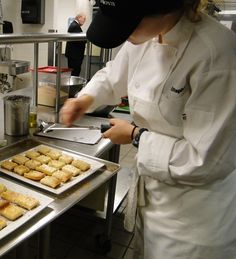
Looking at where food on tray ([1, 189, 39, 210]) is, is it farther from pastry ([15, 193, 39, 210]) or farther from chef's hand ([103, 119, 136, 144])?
chef's hand ([103, 119, 136, 144])

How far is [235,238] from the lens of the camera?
2.76 feet

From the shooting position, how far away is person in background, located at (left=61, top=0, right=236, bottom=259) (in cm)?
64

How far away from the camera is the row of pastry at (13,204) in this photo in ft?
2.52

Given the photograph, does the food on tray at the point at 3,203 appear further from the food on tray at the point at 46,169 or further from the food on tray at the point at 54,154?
the food on tray at the point at 54,154

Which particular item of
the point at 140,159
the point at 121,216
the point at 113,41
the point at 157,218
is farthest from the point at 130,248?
the point at 113,41


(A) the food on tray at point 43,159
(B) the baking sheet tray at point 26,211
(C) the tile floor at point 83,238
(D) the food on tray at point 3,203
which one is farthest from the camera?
(C) the tile floor at point 83,238

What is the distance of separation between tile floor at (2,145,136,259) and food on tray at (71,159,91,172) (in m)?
0.68

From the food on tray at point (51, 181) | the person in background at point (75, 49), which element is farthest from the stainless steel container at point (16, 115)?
the person in background at point (75, 49)

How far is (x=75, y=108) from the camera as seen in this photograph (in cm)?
100

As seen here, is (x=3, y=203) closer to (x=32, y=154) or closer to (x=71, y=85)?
(x=32, y=154)

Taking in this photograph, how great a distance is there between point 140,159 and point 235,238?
37cm

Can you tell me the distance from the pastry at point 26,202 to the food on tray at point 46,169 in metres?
0.16

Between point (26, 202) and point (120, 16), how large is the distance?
55 centimetres

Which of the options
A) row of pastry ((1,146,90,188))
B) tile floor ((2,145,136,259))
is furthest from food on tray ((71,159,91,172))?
tile floor ((2,145,136,259))
